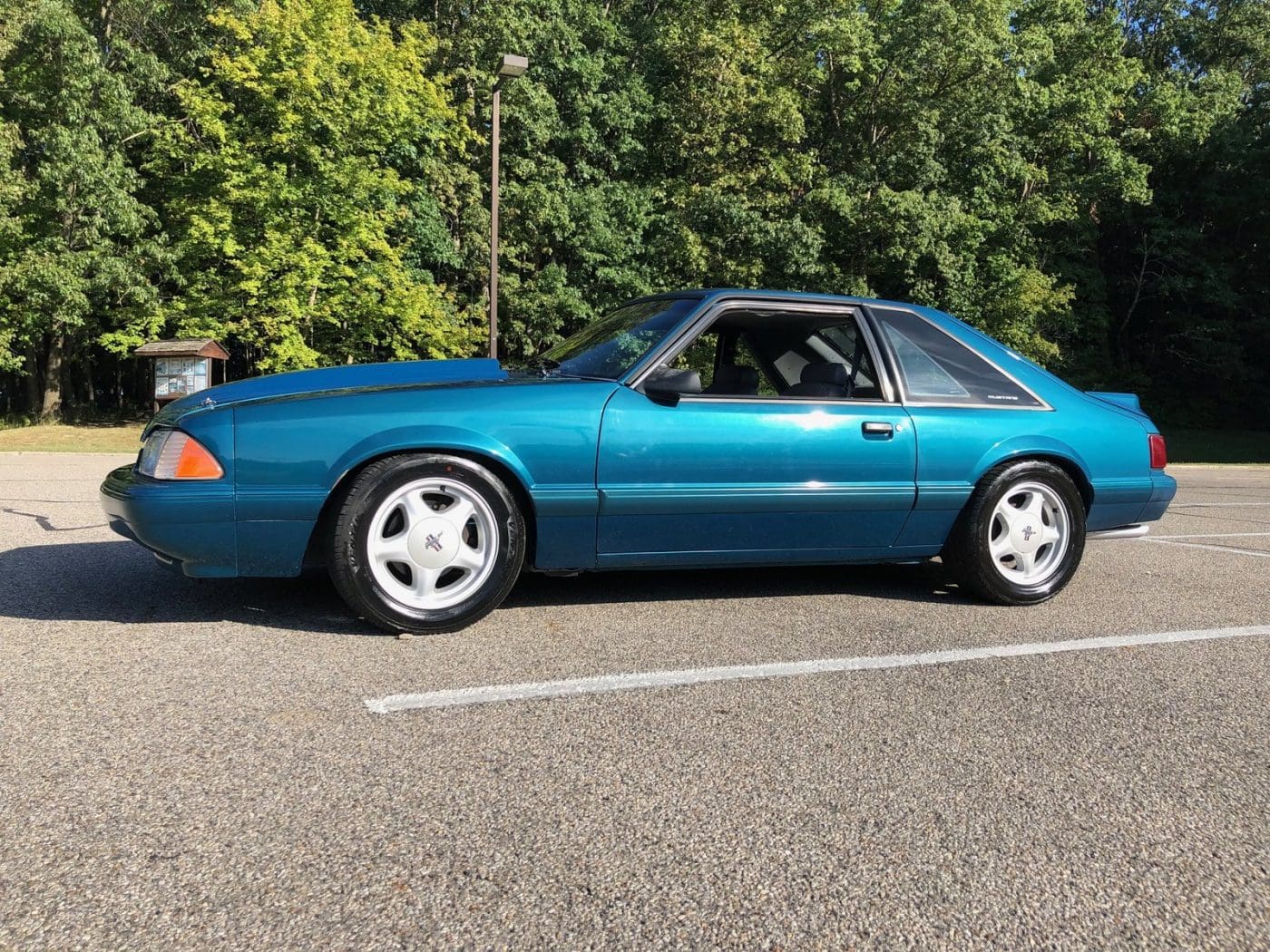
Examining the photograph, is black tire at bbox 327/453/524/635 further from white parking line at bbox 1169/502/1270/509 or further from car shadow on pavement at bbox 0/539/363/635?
white parking line at bbox 1169/502/1270/509

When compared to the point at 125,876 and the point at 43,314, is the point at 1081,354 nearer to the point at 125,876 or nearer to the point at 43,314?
the point at 43,314

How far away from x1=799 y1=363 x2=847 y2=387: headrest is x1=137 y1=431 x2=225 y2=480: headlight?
2.65 metres

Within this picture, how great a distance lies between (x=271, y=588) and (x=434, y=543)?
1.22 meters

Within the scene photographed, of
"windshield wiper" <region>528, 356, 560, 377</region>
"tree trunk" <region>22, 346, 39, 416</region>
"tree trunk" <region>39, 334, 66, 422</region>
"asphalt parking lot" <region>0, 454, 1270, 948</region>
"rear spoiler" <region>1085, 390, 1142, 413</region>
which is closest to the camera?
"asphalt parking lot" <region>0, 454, 1270, 948</region>

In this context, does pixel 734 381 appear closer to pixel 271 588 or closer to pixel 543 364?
pixel 543 364

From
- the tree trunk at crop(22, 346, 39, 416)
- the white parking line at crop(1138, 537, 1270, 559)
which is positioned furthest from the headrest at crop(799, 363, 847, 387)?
the tree trunk at crop(22, 346, 39, 416)

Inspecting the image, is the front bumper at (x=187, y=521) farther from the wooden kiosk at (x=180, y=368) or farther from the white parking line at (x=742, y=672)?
the wooden kiosk at (x=180, y=368)

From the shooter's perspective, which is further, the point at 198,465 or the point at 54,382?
the point at 54,382

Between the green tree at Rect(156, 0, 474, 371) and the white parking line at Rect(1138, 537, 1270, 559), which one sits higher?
the green tree at Rect(156, 0, 474, 371)

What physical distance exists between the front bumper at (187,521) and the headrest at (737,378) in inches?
Answer: 87.1

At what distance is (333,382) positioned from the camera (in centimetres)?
398

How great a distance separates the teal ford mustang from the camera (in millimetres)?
3434

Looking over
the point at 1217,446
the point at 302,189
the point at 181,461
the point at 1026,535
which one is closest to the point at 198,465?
the point at 181,461

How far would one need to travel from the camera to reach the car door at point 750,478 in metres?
3.77
